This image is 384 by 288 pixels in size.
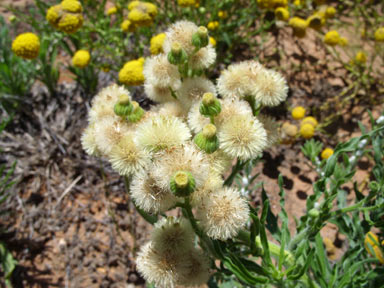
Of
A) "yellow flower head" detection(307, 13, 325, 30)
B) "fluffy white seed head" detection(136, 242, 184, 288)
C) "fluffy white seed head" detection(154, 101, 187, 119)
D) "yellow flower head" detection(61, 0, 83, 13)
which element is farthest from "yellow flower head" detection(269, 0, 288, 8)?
"fluffy white seed head" detection(136, 242, 184, 288)

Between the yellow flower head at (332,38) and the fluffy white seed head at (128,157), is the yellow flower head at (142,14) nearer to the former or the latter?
the fluffy white seed head at (128,157)

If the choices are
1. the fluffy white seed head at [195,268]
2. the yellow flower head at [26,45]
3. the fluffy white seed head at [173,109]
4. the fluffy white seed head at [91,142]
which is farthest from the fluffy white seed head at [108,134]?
the yellow flower head at [26,45]

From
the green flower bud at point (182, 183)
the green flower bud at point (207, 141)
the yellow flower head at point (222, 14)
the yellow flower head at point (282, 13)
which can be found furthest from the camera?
the yellow flower head at point (222, 14)

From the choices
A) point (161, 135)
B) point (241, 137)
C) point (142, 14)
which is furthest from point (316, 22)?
point (161, 135)

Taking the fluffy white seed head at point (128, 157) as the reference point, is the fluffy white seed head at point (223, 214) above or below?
below

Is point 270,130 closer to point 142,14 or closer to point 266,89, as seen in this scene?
point 266,89

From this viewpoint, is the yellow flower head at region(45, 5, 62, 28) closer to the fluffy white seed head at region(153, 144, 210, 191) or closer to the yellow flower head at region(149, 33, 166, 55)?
the yellow flower head at region(149, 33, 166, 55)

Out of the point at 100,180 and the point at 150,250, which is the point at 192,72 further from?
the point at 100,180
